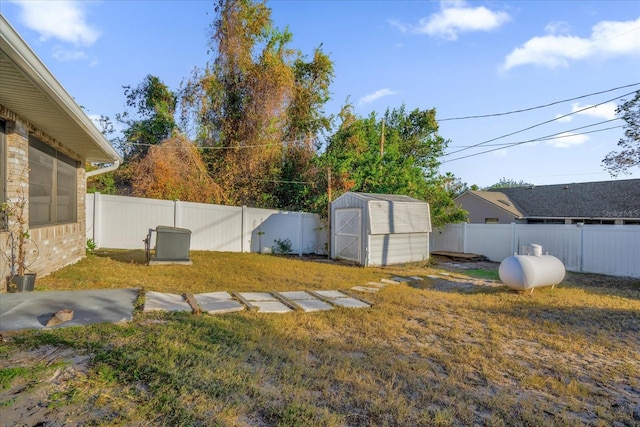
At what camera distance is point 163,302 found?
15.9ft

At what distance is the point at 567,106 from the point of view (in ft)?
37.7

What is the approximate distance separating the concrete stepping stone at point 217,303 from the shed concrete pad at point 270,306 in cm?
23

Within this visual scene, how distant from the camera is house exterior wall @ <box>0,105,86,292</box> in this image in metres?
4.91

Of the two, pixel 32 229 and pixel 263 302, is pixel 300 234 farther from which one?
pixel 32 229

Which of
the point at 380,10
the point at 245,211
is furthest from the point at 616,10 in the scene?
the point at 245,211

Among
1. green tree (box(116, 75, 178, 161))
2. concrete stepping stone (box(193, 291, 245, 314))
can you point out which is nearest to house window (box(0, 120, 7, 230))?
concrete stepping stone (box(193, 291, 245, 314))

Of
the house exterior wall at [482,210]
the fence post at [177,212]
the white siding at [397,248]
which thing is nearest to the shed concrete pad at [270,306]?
the white siding at [397,248]

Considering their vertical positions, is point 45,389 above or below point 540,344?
above

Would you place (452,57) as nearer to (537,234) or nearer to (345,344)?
(537,234)

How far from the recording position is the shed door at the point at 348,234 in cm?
1061

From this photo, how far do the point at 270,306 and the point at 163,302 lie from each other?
1470mm

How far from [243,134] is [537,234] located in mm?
11764

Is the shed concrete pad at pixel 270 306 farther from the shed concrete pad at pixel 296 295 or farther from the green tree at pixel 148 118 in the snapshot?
the green tree at pixel 148 118

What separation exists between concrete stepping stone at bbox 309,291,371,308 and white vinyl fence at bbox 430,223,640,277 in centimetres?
825
